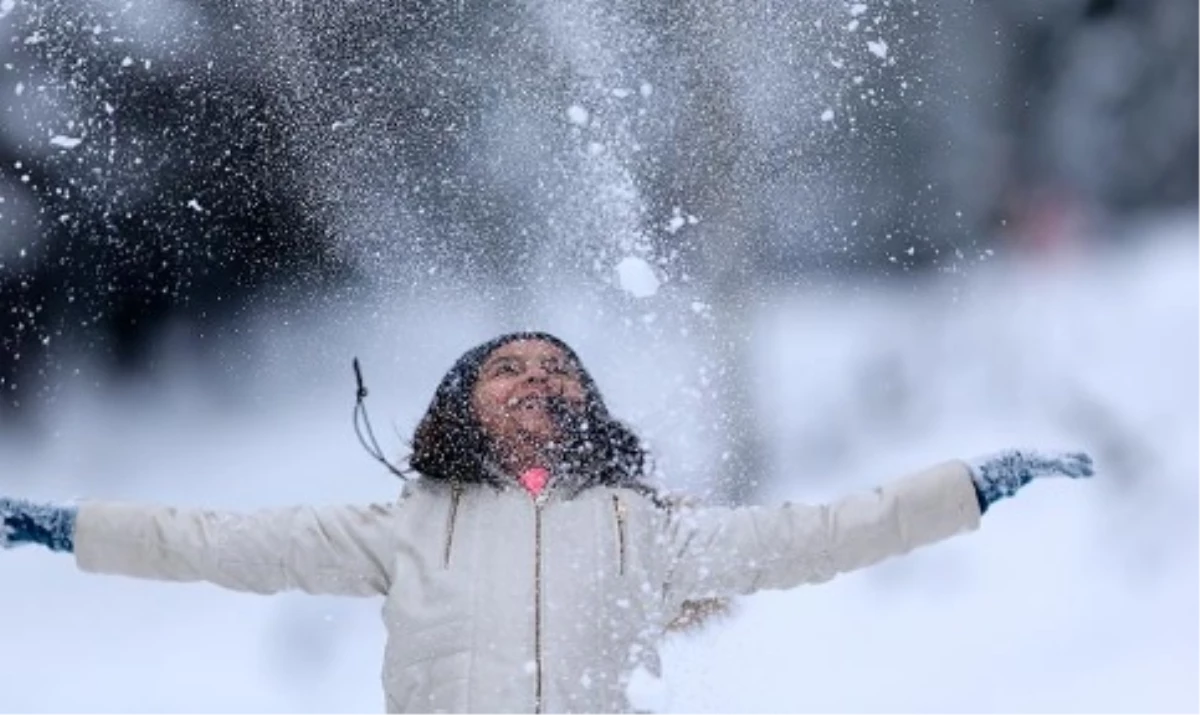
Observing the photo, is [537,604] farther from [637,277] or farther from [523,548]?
[637,277]

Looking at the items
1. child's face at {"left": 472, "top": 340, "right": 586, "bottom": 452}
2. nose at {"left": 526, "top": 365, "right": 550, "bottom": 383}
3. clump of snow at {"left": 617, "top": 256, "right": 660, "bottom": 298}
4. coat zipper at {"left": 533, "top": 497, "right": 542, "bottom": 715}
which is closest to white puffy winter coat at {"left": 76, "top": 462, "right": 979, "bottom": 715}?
coat zipper at {"left": 533, "top": 497, "right": 542, "bottom": 715}

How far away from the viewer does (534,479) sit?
3.13 meters

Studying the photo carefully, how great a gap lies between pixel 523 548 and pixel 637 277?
102 inches

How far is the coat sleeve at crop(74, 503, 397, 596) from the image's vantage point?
3029 mm

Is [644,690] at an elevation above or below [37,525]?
below

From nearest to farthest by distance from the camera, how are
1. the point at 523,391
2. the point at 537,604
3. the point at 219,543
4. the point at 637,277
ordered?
the point at 537,604, the point at 219,543, the point at 523,391, the point at 637,277

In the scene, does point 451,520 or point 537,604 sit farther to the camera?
point 451,520

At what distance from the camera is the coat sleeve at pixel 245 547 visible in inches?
119

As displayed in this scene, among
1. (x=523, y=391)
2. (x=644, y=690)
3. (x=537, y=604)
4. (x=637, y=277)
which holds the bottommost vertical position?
(x=644, y=690)

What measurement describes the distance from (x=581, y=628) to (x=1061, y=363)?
2.77m

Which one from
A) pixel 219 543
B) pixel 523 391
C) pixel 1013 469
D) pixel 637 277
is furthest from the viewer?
pixel 637 277

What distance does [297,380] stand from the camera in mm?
5379

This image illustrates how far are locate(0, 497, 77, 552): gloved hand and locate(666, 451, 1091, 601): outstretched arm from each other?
47.7 inches

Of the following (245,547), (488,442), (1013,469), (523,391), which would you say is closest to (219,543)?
(245,547)
